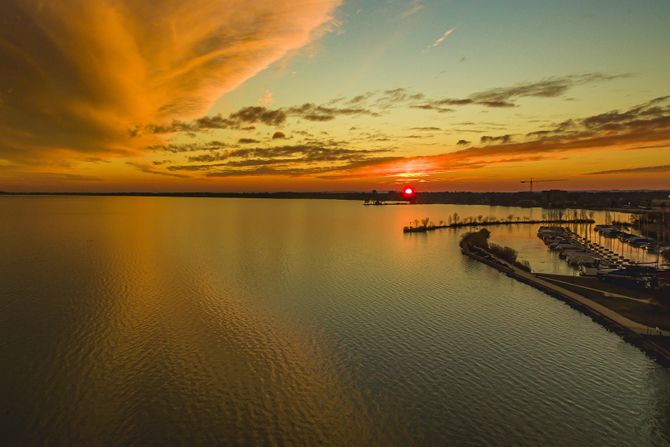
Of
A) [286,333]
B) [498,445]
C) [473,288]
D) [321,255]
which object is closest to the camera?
[498,445]

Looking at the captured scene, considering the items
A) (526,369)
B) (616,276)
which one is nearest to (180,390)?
(526,369)

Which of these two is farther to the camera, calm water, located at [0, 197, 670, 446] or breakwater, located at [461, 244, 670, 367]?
breakwater, located at [461, 244, 670, 367]

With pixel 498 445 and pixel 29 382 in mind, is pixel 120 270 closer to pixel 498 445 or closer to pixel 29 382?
pixel 29 382

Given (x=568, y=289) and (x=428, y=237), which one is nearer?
(x=568, y=289)

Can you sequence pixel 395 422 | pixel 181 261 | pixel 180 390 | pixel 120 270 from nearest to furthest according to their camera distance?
pixel 395 422
pixel 180 390
pixel 120 270
pixel 181 261

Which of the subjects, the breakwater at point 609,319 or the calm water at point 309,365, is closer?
the calm water at point 309,365

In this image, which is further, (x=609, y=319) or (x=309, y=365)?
(x=609, y=319)

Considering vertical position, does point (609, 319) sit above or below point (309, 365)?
above
